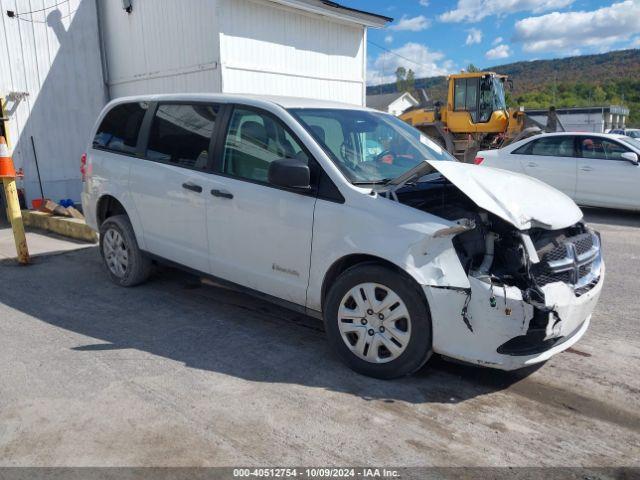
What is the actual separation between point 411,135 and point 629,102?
87.1 meters

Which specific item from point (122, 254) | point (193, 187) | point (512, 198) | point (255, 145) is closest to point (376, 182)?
point (512, 198)

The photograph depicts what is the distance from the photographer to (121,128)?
545 centimetres

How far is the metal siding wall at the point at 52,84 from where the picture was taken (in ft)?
35.1

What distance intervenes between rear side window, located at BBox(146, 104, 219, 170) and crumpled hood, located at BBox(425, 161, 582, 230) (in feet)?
6.64

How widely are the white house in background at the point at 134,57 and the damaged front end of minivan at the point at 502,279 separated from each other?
770 cm

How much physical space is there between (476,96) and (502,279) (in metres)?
15.1

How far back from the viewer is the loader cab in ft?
55.2

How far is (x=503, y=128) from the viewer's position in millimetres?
16969

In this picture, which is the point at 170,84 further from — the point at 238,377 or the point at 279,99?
the point at 238,377

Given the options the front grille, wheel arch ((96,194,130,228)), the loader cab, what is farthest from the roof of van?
the loader cab

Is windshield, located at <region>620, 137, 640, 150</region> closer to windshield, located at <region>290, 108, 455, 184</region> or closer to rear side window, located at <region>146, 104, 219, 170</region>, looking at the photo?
windshield, located at <region>290, 108, 455, 184</region>

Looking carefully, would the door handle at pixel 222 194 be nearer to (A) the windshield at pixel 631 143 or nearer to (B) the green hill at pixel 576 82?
(A) the windshield at pixel 631 143

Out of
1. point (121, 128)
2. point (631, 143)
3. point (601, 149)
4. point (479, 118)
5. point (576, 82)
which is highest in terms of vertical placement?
point (576, 82)

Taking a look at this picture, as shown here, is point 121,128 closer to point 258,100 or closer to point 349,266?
point 258,100
